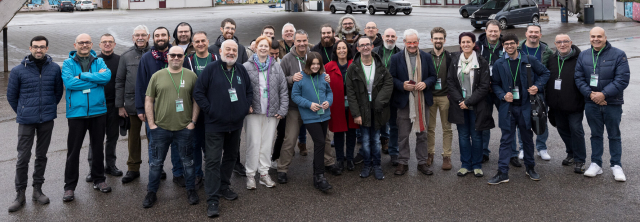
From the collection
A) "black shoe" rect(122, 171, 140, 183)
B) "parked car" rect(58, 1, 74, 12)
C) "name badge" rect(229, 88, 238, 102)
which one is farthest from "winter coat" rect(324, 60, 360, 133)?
"parked car" rect(58, 1, 74, 12)

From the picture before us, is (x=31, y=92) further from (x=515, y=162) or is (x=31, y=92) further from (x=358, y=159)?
(x=515, y=162)

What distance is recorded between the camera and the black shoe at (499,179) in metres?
5.77

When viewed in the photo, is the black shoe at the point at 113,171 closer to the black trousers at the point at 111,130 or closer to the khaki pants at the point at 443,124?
the black trousers at the point at 111,130

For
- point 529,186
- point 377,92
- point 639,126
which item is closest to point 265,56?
point 377,92

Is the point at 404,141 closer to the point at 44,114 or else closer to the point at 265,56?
the point at 265,56

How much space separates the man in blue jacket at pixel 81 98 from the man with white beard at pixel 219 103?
51.4 inches

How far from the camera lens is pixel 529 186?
18.5 ft

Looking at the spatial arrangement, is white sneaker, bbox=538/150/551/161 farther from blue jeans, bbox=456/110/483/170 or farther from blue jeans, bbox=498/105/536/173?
blue jeans, bbox=456/110/483/170

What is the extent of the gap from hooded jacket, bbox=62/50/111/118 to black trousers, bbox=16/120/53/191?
Result: 307 mm

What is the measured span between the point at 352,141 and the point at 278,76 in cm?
141

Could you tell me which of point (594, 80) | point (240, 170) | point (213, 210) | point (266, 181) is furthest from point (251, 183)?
point (594, 80)

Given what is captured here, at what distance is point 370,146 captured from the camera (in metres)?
6.39

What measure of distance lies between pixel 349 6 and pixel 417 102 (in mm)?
36139

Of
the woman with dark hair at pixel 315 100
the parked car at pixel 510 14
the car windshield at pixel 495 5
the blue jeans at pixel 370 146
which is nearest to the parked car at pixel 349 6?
the car windshield at pixel 495 5
